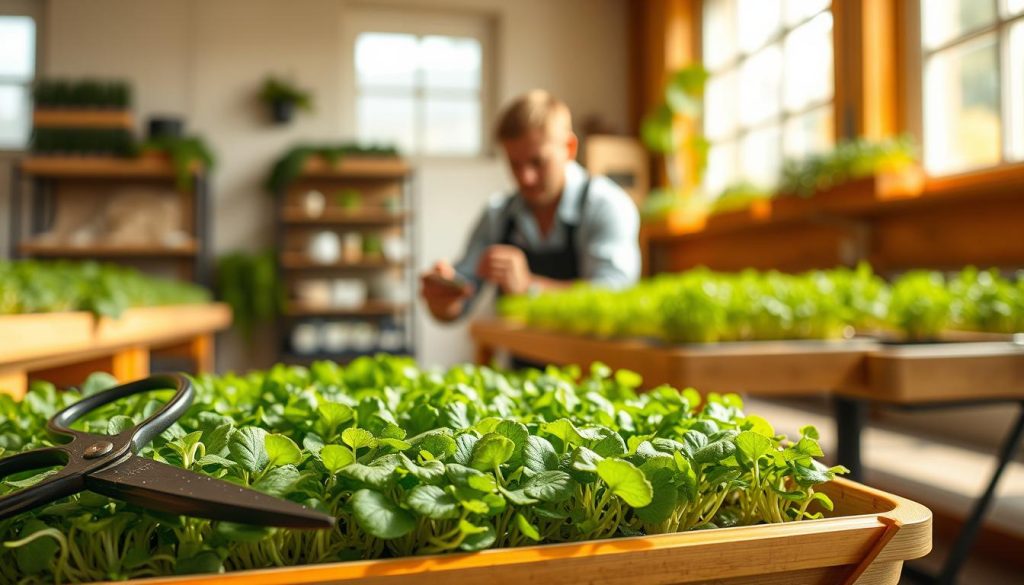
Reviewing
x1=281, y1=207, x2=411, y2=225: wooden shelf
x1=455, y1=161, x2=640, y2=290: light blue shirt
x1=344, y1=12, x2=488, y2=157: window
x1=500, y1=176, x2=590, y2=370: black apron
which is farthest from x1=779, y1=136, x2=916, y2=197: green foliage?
x1=344, y1=12, x2=488, y2=157: window

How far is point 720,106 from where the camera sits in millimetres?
5250

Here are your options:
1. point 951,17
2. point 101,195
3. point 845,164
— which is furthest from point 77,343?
point 101,195

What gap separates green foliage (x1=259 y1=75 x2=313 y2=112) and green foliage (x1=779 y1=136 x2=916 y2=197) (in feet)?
11.2

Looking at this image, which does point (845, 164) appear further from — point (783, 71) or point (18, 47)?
point (18, 47)

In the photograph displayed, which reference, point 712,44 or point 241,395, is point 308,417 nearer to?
point 241,395

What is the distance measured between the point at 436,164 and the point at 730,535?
5817 millimetres

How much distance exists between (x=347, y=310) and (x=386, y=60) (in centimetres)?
196

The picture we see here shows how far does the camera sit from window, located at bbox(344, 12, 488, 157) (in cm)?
603

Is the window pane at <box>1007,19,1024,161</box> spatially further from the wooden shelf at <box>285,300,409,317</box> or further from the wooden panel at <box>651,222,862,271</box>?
the wooden shelf at <box>285,300,409,317</box>

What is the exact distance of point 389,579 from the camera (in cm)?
35

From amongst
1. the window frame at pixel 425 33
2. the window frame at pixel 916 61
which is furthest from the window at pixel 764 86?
Result: the window frame at pixel 425 33

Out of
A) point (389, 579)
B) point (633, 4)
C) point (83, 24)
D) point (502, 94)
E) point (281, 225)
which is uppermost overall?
point (633, 4)

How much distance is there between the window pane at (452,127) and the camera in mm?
6156

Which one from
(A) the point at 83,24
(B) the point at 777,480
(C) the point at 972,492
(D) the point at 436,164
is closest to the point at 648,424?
(B) the point at 777,480
